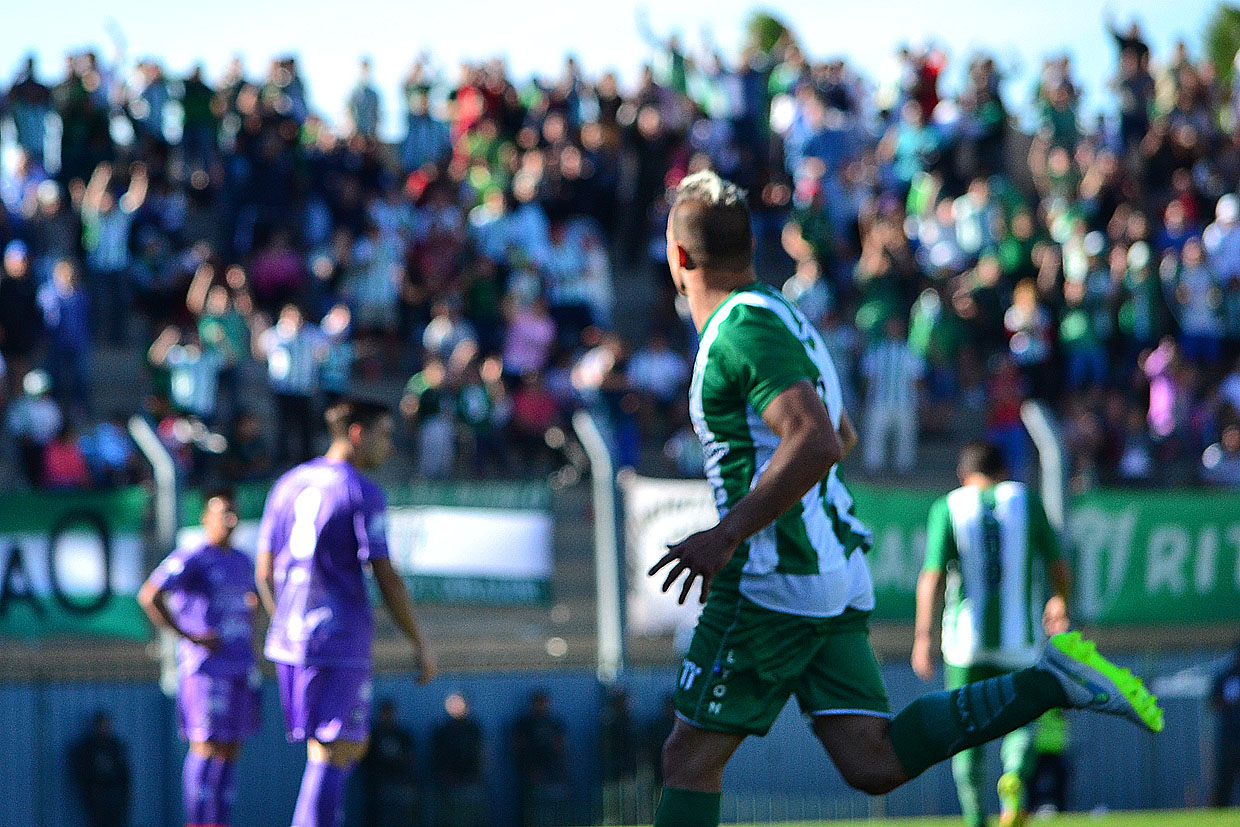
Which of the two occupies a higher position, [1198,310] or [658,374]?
[1198,310]

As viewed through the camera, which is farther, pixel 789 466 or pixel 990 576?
pixel 990 576

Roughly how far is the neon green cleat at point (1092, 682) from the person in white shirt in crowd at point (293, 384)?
10.2 metres

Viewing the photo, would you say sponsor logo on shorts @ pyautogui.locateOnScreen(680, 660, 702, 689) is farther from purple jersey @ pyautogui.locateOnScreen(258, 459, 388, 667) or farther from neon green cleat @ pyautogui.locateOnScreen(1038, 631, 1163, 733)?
purple jersey @ pyautogui.locateOnScreen(258, 459, 388, 667)

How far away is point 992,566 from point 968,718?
322 centimetres

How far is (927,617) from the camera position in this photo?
24.7 ft

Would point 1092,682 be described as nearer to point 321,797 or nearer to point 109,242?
point 321,797

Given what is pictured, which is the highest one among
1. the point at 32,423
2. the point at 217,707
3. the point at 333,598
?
the point at 32,423

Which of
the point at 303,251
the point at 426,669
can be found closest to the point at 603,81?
the point at 303,251

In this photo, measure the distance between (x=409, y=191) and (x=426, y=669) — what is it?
430 inches

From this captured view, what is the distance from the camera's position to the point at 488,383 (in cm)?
1465

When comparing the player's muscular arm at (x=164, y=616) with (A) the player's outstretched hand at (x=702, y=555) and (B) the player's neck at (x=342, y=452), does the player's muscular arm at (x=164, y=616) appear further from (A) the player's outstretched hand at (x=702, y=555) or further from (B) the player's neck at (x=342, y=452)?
(A) the player's outstretched hand at (x=702, y=555)

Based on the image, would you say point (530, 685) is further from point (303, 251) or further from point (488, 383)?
point (303, 251)

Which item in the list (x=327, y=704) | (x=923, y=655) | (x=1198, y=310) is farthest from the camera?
(x=1198, y=310)

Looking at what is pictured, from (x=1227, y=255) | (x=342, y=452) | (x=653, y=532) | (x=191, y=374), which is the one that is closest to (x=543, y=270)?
(x=191, y=374)
